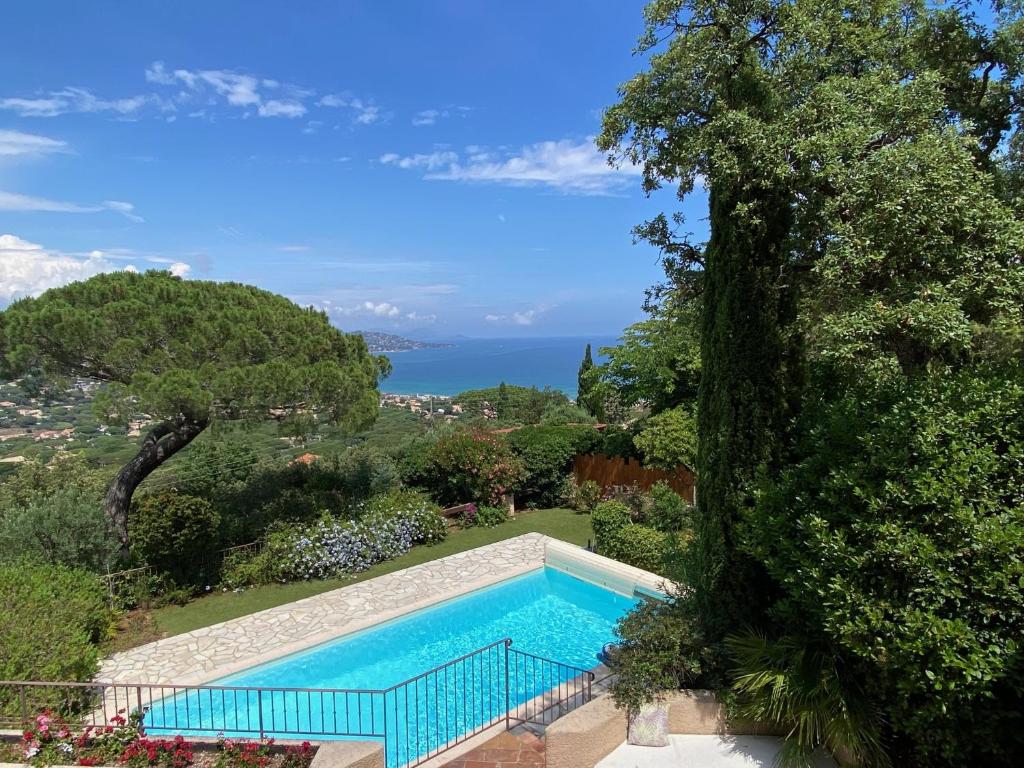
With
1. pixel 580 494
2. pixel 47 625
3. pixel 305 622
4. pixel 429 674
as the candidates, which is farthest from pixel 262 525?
pixel 580 494

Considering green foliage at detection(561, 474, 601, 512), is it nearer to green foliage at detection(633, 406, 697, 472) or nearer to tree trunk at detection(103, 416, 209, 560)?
green foliage at detection(633, 406, 697, 472)

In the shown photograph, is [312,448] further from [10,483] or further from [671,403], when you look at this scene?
[671,403]

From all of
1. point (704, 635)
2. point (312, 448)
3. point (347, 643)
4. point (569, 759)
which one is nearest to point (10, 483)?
point (312, 448)

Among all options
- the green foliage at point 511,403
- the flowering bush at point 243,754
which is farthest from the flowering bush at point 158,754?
the green foliage at point 511,403

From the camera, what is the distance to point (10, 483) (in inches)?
430

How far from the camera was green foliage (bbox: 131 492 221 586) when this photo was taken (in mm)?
9633

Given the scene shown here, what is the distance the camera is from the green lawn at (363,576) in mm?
9078

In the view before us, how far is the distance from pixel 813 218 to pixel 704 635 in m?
4.41

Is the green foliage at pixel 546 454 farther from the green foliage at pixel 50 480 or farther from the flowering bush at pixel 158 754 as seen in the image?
the flowering bush at pixel 158 754

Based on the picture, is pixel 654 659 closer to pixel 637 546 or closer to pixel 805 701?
pixel 805 701

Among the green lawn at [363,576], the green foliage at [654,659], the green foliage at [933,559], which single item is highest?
the green foliage at [933,559]

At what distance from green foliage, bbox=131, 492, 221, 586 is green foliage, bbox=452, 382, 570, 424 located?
1443cm

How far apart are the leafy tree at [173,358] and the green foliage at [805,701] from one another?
7.47m

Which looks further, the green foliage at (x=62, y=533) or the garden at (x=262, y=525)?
the green foliage at (x=62, y=533)
